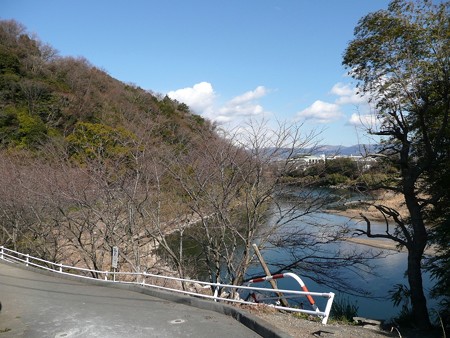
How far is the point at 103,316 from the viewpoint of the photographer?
6332mm

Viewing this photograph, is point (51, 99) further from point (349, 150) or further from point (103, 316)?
point (103, 316)

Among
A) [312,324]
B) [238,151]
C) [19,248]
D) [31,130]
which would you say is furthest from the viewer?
[31,130]

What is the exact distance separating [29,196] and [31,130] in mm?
17696

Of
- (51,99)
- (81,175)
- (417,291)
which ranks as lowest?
(417,291)

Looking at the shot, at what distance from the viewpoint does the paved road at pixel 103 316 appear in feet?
18.1

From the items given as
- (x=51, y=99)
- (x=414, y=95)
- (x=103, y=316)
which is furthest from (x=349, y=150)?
(x=51, y=99)

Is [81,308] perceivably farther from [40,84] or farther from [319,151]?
[40,84]

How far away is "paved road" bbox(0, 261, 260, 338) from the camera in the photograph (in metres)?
5.51

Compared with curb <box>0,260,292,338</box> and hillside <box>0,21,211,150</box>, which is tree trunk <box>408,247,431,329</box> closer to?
curb <box>0,260,292,338</box>

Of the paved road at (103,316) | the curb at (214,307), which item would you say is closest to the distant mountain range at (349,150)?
the curb at (214,307)

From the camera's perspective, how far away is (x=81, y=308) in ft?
22.9

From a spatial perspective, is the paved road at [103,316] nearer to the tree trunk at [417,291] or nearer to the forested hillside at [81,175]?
the forested hillside at [81,175]

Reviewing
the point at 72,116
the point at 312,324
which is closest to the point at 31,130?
the point at 72,116

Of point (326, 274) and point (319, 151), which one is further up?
point (319, 151)
